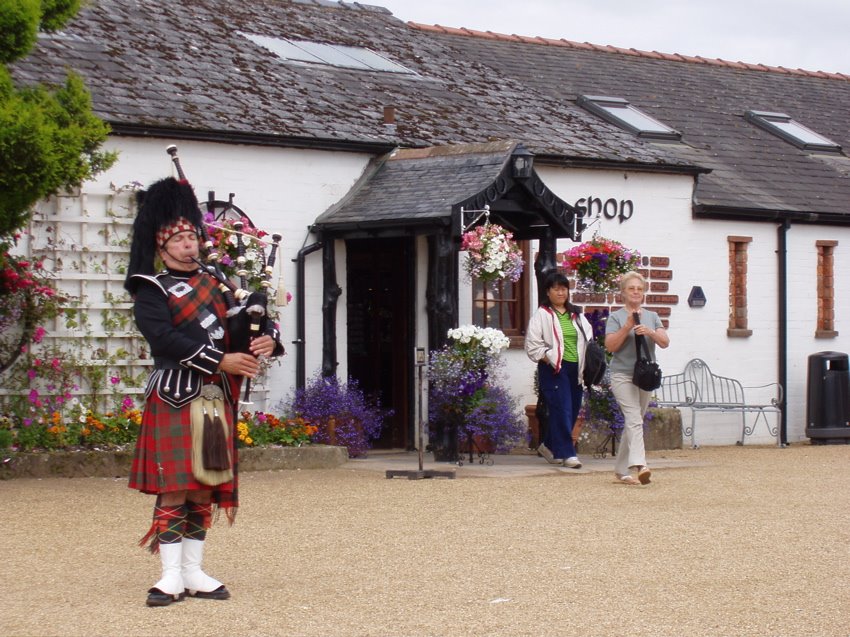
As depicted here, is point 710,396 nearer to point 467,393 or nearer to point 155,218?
point 467,393

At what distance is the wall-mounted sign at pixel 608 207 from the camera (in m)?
18.1

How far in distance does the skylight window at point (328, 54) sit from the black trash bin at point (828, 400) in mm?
6843

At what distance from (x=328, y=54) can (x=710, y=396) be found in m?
6.58

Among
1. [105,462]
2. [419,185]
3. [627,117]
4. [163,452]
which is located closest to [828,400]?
[627,117]

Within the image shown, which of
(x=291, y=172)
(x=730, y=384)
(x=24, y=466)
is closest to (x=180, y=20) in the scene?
(x=291, y=172)

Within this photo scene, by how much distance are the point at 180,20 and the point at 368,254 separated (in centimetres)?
358

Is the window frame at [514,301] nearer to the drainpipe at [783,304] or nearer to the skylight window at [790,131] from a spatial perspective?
the drainpipe at [783,304]

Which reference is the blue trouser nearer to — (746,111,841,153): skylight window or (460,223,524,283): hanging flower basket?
(460,223,524,283): hanging flower basket

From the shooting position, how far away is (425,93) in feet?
59.7

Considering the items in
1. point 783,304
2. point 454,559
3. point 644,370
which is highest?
point 783,304

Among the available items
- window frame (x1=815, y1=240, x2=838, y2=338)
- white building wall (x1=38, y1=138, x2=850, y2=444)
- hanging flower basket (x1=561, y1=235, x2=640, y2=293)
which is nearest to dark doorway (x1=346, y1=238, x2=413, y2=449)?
white building wall (x1=38, y1=138, x2=850, y2=444)

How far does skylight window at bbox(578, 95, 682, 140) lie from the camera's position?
68.1ft

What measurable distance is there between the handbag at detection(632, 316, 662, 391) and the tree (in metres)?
4.72

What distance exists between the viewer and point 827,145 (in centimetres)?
2334
